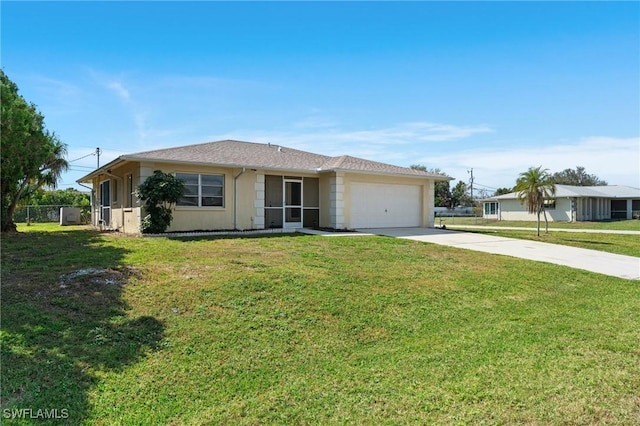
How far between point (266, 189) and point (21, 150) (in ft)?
28.4

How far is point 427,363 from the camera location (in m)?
4.58

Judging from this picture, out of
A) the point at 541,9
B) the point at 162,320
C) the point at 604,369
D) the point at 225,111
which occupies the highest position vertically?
the point at 541,9

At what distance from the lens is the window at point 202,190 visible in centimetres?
1486

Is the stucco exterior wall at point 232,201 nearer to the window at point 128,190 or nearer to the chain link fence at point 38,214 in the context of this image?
the window at point 128,190

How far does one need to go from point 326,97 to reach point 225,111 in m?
4.74

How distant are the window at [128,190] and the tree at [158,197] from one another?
255 cm

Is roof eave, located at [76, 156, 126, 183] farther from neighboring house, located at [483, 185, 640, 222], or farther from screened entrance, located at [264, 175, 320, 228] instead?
neighboring house, located at [483, 185, 640, 222]

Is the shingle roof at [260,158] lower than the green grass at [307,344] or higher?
higher

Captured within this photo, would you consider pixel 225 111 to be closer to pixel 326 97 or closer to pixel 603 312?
pixel 326 97

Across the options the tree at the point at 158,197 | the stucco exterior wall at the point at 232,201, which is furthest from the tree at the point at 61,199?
the tree at the point at 158,197

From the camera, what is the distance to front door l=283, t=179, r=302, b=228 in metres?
17.7

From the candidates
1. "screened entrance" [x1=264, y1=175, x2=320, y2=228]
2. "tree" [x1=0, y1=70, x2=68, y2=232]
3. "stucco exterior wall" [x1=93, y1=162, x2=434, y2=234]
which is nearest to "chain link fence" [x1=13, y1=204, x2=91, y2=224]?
"tree" [x1=0, y1=70, x2=68, y2=232]

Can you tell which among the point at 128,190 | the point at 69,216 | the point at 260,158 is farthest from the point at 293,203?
the point at 69,216

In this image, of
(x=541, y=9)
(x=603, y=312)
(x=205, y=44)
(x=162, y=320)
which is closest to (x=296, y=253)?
(x=162, y=320)
